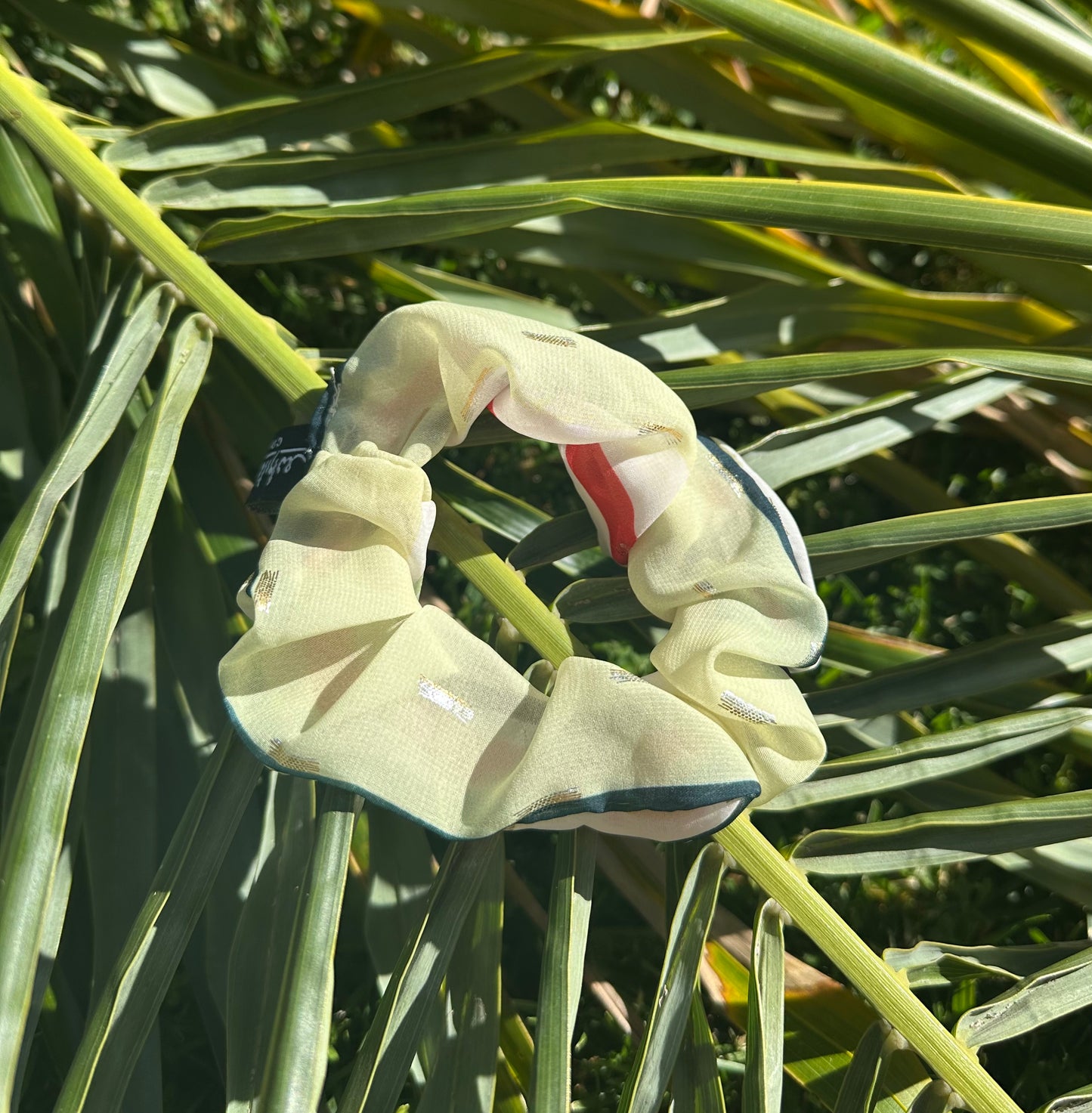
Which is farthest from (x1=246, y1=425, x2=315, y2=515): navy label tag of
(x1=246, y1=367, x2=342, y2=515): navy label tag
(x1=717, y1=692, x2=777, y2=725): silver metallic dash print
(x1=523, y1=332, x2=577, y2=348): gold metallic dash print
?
(x1=717, y1=692, x2=777, y2=725): silver metallic dash print

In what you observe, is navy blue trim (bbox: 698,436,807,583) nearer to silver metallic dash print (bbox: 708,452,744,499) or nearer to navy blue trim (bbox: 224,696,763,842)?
silver metallic dash print (bbox: 708,452,744,499)

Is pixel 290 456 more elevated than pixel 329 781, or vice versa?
pixel 290 456

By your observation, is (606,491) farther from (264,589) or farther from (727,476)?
(264,589)

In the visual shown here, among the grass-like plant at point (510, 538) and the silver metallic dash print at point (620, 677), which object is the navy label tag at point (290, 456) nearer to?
the grass-like plant at point (510, 538)

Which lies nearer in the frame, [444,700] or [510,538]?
[444,700]

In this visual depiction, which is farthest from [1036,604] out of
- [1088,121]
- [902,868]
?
[1088,121]

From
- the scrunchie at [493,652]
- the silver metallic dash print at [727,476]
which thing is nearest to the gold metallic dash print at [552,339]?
the scrunchie at [493,652]

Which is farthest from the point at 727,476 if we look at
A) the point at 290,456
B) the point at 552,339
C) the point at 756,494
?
the point at 290,456
